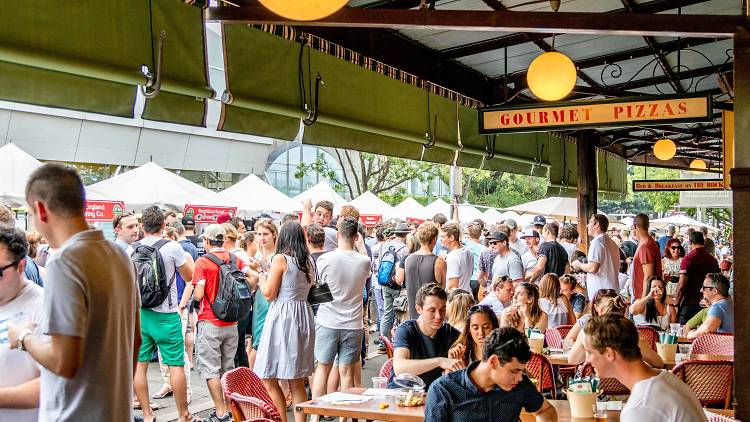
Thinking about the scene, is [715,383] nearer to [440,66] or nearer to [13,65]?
[440,66]

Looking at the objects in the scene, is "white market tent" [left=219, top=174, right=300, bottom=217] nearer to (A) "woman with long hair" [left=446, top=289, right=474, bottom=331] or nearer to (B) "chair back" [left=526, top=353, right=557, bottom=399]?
(A) "woman with long hair" [left=446, top=289, right=474, bottom=331]

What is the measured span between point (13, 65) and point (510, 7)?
186 inches

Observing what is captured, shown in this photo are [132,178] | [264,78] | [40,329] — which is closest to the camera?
[40,329]

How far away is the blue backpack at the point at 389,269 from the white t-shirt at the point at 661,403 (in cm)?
752

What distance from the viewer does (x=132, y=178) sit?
13789 mm

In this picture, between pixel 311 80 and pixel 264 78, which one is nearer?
pixel 264 78

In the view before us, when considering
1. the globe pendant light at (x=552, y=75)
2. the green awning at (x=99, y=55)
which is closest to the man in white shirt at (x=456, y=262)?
the globe pendant light at (x=552, y=75)

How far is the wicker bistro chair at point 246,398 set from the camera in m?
4.48

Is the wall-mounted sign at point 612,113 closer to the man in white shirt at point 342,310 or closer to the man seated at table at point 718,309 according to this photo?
the man seated at table at point 718,309

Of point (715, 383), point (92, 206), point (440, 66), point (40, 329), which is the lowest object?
point (715, 383)

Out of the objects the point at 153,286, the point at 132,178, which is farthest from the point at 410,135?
the point at 132,178

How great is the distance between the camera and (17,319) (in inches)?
134

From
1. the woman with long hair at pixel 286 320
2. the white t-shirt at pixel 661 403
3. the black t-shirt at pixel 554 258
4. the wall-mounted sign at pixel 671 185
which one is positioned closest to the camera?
the white t-shirt at pixel 661 403

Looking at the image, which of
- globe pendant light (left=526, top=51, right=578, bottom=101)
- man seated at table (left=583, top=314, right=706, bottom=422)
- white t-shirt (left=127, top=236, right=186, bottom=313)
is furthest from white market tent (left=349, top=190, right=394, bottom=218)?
man seated at table (left=583, top=314, right=706, bottom=422)
